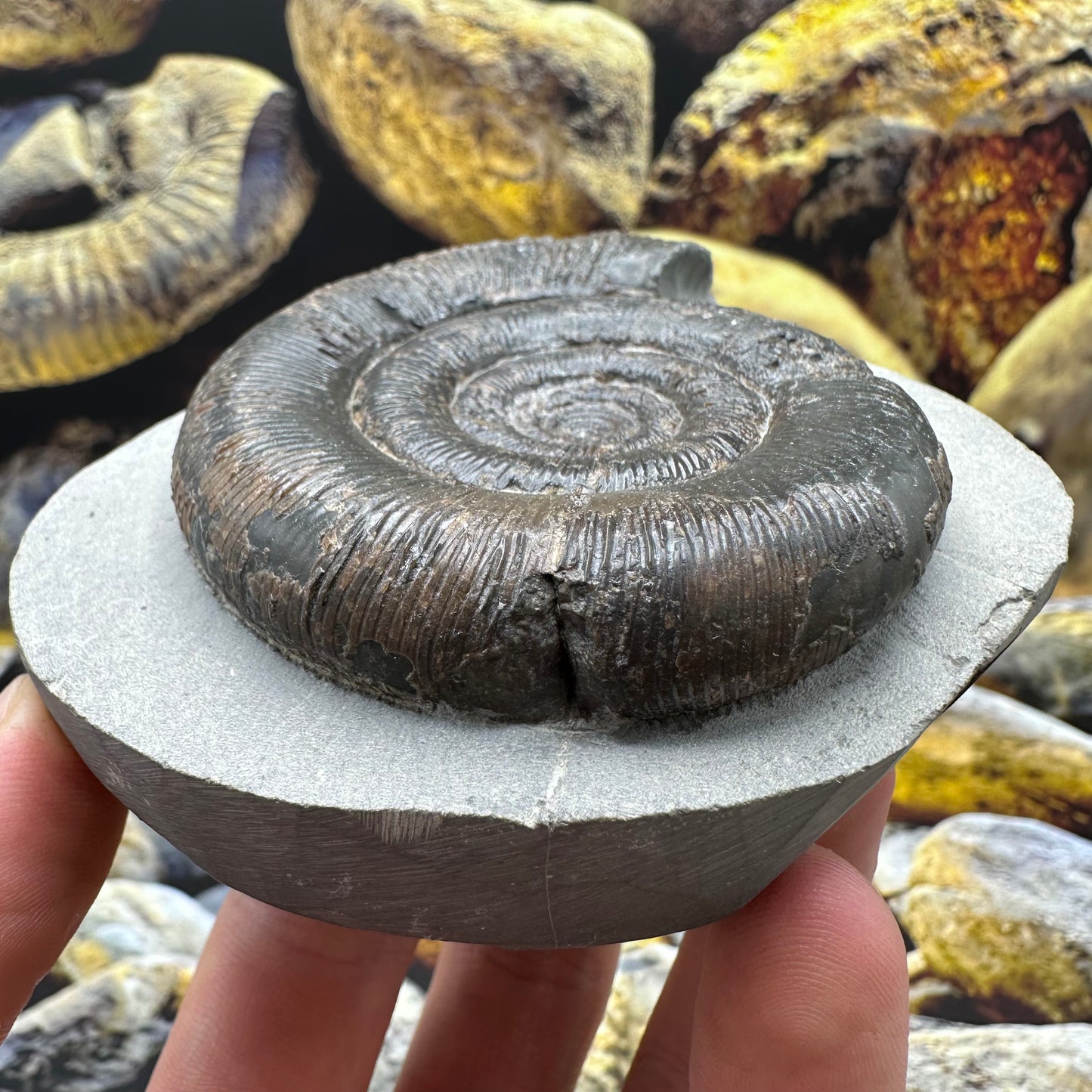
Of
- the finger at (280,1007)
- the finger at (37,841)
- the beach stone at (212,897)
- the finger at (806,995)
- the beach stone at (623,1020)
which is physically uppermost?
the finger at (806,995)

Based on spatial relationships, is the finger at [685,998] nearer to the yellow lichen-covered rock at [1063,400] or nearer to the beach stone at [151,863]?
the yellow lichen-covered rock at [1063,400]

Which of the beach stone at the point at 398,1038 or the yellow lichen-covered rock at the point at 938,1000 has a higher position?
→ the yellow lichen-covered rock at the point at 938,1000

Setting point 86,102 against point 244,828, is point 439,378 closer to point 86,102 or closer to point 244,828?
point 244,828

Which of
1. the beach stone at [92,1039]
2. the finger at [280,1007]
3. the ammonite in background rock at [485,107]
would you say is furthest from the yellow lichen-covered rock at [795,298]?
the beach stone at [92,1039]

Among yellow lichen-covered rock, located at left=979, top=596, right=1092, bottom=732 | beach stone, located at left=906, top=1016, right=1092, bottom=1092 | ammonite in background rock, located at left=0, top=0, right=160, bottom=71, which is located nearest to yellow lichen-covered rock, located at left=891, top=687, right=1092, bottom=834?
yellow lichen-covered rock, located at left=979, top=596, right=1092, bottom=732

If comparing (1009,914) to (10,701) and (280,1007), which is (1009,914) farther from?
(10,701)

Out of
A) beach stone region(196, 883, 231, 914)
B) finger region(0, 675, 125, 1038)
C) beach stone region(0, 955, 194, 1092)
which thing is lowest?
beach stone region(196, 883, 231, 914)

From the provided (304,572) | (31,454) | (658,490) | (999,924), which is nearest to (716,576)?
(658,490)

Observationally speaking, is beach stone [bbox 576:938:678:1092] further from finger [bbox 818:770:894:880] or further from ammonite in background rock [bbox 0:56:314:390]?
ammonite in background rock [bbox 0:56:314:390]
